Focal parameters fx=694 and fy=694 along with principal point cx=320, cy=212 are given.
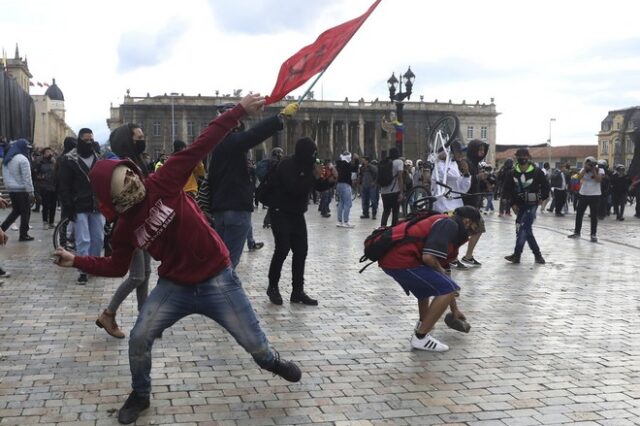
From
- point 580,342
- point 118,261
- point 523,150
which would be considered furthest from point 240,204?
point 523,150

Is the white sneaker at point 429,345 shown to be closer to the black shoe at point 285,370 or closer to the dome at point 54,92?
the black shoe at point 285,370

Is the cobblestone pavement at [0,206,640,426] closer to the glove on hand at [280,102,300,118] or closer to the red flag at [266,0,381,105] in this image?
the glove on hand at [280,102,300,118]

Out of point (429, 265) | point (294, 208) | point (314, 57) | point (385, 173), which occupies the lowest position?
point (429, 265)

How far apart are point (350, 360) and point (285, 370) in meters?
1.00

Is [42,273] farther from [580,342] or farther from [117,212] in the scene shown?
[580,342]

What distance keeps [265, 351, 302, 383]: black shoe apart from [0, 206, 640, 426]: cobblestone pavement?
132 millimetres

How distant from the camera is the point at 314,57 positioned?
4.37 m

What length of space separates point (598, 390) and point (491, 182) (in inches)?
240

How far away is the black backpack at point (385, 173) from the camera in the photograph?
47.8 feet

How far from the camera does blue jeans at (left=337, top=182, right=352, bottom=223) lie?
16.1 m

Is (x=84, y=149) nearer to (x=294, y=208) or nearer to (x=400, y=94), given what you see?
(x=294, y=208)

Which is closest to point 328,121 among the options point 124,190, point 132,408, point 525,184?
point 525,184

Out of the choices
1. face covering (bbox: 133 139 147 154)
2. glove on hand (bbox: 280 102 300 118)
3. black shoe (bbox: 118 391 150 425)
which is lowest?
black shoe (bbox: 118 391 150 425)

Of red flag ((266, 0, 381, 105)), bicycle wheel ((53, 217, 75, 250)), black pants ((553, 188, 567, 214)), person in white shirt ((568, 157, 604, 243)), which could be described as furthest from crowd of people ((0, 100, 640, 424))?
black pants ((553, 188, 567, 214))
